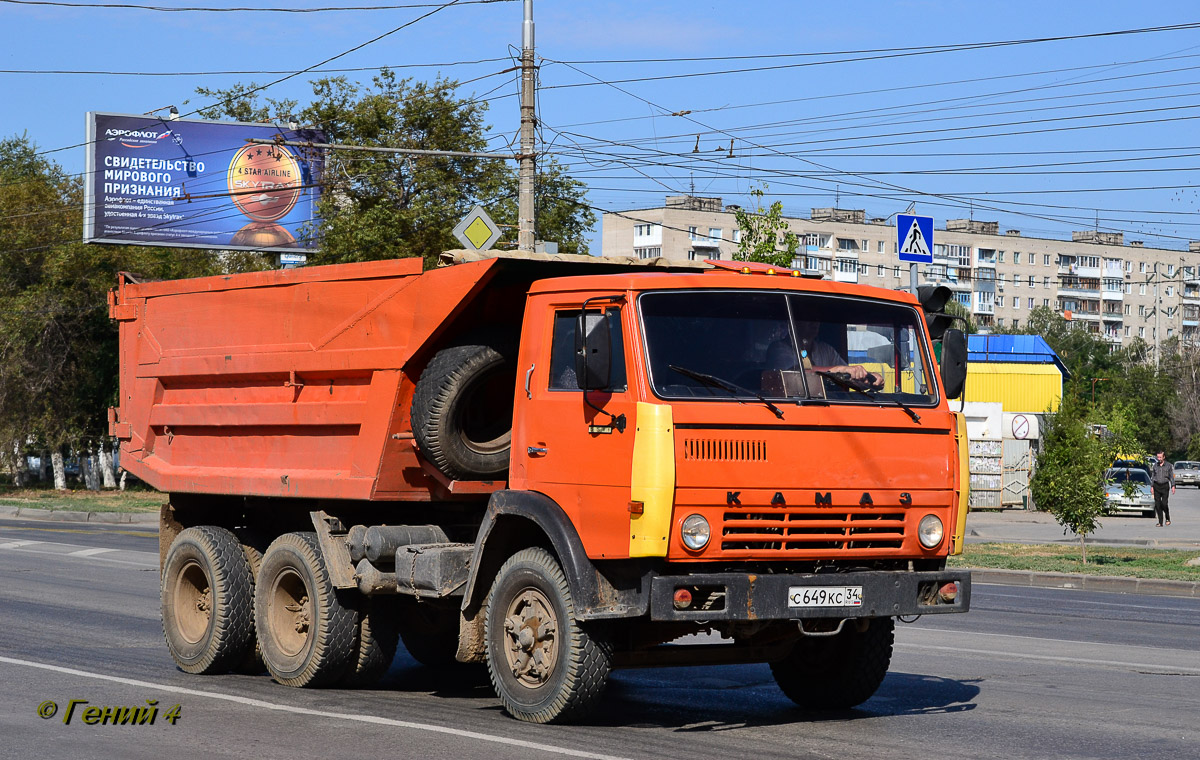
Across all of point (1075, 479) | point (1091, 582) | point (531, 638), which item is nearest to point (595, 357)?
point (531, 638)

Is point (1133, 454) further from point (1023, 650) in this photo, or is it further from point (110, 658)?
point (110, 658)

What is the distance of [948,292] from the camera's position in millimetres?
8430

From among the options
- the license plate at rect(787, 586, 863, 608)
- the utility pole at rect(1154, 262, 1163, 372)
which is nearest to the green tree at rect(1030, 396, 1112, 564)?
the license plate at rect(787, 586, 863, 608)

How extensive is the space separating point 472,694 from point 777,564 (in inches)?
109

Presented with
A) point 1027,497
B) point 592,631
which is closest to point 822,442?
point 592,631

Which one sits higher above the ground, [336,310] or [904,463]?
[336,310]

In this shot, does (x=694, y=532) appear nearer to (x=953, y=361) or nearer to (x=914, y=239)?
(x=953, y=361)

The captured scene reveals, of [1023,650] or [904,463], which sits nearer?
[904,463]

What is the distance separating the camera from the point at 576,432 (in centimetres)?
749

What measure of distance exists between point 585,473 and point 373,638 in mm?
2637

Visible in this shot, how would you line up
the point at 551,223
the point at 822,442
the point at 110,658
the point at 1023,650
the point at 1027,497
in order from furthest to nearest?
the point at 1027,497 < the point at 551,223 < the point at 1023,650 < the point at 110,658 < the point at 822,442

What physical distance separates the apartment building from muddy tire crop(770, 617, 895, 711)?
92294 mm

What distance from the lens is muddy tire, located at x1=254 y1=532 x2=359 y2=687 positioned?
9094 mm

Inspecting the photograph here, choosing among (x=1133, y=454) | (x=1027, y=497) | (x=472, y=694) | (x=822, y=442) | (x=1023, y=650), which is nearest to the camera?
(x=822, y=442)
